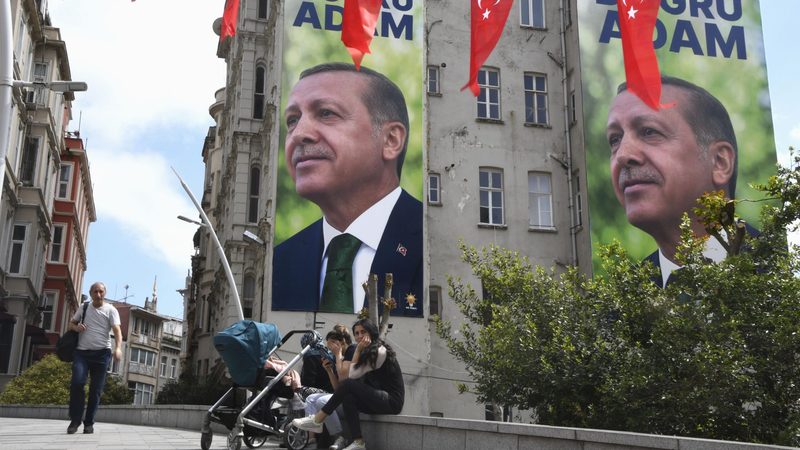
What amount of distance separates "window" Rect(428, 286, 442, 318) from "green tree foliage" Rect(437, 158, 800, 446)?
638 inches

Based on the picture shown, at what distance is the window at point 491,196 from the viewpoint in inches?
1430

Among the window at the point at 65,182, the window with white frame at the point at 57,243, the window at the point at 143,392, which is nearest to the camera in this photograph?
the window with white frame at the point at 57,243

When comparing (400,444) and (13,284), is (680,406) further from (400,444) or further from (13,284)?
(13,284)

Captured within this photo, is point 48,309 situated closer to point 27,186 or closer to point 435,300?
point 27,186

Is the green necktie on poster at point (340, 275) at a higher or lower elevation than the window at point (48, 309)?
lower

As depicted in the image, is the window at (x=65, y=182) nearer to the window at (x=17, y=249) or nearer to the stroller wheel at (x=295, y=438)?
the window at (x=17, y=249)

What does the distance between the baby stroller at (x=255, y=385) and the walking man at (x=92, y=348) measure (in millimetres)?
2211

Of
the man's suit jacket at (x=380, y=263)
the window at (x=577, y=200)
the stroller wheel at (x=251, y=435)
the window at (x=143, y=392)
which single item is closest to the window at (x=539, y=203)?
the window at (x=577, y=200)

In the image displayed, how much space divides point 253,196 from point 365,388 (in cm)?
3159

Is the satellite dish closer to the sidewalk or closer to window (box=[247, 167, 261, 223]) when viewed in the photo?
window (box=[247, 167, 261, 223])

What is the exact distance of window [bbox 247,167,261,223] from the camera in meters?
41.6

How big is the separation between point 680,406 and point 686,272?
→ 10.7 feet

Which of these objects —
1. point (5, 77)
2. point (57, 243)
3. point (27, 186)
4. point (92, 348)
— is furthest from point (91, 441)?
point (57, 243)

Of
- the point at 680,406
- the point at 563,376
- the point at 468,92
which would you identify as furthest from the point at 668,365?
the point at 468,92
